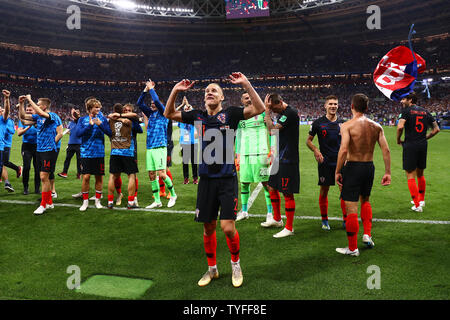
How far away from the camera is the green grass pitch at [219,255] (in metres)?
3.20

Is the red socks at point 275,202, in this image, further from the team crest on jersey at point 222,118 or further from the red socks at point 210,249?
the team crest on jersey at point 222,118

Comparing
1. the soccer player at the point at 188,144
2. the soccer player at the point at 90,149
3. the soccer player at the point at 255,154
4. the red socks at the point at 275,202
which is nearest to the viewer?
the red socks at the point at 275,202

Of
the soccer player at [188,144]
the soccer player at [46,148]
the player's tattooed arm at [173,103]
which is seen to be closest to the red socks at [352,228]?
the player's tattooed arm at [173,103]

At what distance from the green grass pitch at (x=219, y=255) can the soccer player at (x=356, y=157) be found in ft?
1.69

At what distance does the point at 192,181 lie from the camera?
921 centimetres

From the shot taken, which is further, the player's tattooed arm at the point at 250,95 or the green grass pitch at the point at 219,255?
the green grass pitch at the point at 219,255

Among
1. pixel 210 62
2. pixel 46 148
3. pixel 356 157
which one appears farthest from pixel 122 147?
pixel 210 62

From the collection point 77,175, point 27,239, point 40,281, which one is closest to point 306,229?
point 40,281

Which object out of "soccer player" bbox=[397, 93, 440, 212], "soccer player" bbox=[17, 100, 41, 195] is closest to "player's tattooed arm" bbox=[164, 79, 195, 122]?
"soccer player" bbox=[397, 93, 440, 212]

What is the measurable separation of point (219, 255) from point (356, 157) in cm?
224

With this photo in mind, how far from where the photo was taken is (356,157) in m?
4.03

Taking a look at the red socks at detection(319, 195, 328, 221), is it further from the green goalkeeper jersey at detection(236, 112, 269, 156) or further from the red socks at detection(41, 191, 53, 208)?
the red socks at detection(41, 191, 53, 208)

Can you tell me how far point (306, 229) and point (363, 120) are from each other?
2.04 m
